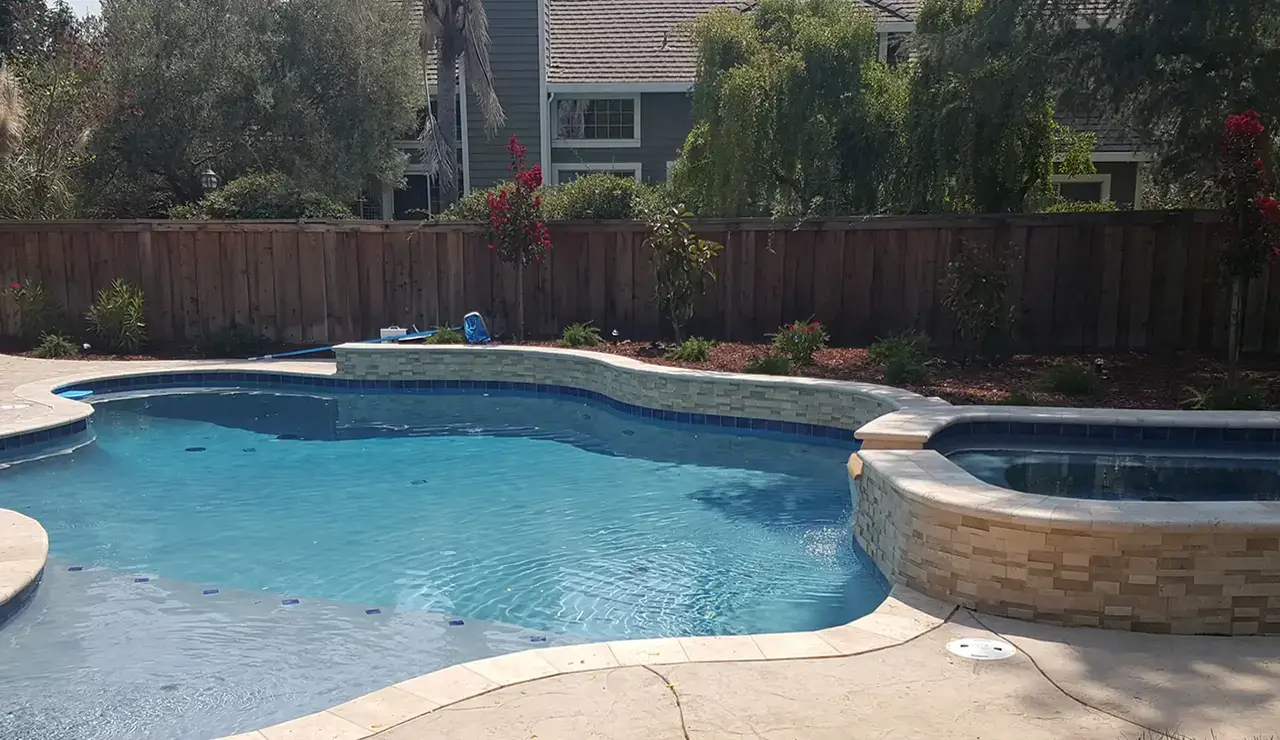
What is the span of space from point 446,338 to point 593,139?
8723 millimetres

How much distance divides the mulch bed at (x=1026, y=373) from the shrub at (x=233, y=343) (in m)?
4.28

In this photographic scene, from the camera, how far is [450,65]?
55.9 ft

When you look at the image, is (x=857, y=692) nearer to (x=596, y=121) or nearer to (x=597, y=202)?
(x=597, y=202)

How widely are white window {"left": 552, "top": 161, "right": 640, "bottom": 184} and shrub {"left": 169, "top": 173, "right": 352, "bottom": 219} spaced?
643cm

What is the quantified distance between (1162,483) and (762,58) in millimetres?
8108

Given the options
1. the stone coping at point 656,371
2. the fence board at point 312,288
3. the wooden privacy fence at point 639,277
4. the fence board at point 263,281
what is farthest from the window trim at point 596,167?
the stone coping at point 656,371

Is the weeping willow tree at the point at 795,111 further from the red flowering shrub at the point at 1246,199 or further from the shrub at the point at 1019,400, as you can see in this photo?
the shrub at the point at 1019,400

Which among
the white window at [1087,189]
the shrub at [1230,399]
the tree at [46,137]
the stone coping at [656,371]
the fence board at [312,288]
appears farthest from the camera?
the white window at [1087,189]

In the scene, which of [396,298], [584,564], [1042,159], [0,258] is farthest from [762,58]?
[0,258]

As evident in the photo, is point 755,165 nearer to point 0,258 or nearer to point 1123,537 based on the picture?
point 1123,537

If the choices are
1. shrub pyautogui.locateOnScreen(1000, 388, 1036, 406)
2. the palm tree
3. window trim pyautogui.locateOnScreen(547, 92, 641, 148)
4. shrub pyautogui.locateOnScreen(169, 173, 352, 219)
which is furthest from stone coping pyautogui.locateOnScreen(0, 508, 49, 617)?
window trim pyautogui.locateOnScreen(547, 92, 641, 148)

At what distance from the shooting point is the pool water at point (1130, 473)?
649cm

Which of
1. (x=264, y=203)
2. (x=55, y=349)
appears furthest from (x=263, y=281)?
(x=55, y=349)

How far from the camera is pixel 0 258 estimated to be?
14.2m
